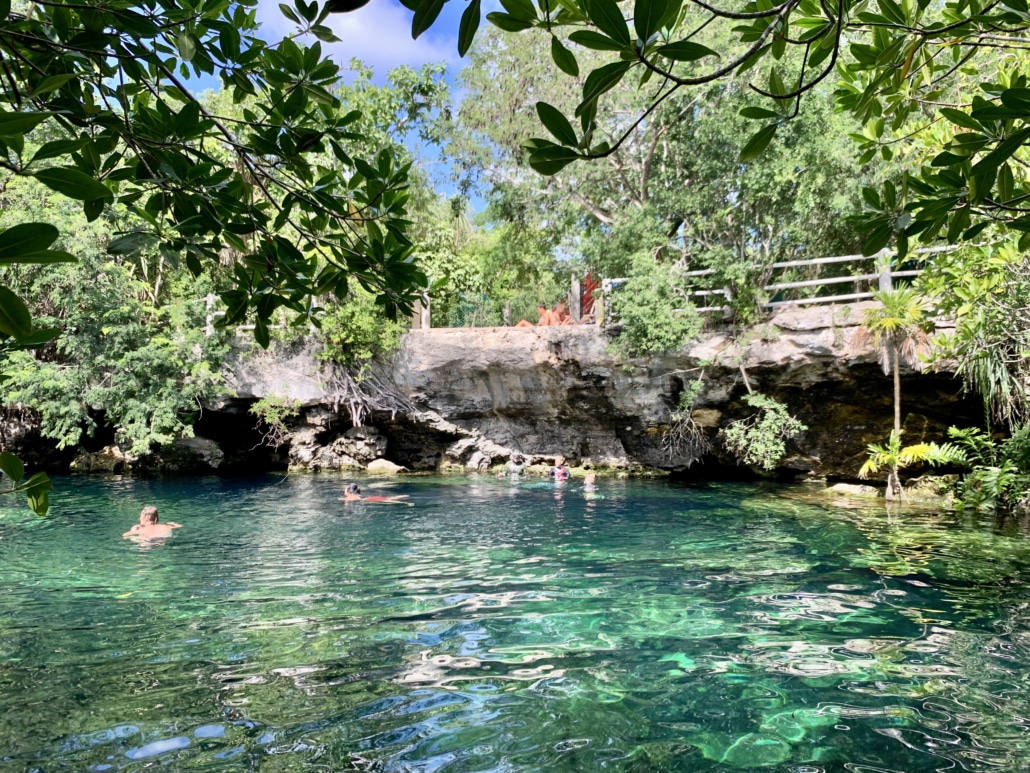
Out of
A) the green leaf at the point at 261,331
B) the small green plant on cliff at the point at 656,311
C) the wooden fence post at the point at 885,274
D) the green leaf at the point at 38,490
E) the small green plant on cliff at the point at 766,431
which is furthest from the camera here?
the small green plant on cliff at the point at 656,311

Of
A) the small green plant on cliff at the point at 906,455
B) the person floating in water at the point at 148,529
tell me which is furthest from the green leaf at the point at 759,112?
the small green plant on cliff at the point at 906,455

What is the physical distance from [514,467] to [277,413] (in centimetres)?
641

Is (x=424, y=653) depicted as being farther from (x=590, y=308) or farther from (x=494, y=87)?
(x=494, y=87)

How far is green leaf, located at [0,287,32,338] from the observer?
3.74 feet

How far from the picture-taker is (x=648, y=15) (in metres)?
1.18

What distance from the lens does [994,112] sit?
145cm

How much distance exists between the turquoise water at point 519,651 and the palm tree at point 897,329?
4040 millimetres

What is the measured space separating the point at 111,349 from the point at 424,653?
14778 millimetres

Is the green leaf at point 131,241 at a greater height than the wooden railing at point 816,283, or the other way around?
the wooden railing at point 816,283

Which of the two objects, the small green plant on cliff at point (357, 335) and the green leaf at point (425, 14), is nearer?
the green leaf at point (425, 14)

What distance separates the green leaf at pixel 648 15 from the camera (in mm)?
1179

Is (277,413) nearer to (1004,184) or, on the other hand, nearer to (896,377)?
(896,377)

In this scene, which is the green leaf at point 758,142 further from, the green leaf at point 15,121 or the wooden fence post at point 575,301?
the wooden fence post at point 575,301

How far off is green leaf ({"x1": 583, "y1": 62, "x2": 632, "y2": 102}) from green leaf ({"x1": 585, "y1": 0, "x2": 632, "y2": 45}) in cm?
5
